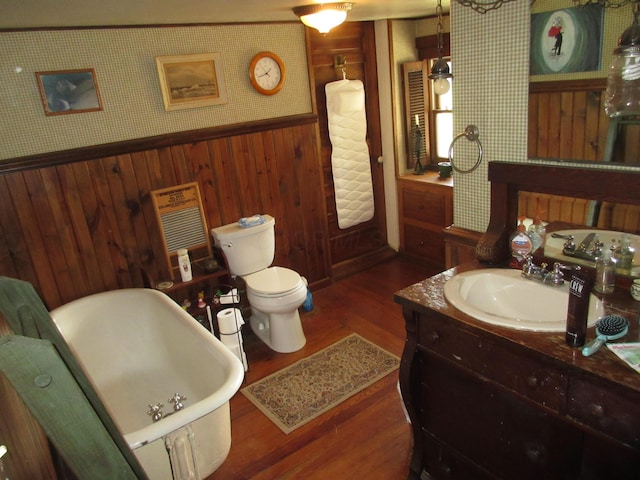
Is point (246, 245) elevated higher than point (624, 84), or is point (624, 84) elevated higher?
point (624, 84)

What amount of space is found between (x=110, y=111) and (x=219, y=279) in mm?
1291

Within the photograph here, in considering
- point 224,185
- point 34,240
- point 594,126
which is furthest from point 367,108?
point 34,240

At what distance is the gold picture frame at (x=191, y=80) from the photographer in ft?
9.82

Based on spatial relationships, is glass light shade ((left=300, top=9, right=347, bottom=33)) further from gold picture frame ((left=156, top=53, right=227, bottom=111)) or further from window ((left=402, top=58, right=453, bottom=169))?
window ((left=402, top=58, right=453, bottom=169))

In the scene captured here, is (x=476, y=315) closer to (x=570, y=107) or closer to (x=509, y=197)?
(x=509, y=197)

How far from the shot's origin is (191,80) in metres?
3.09

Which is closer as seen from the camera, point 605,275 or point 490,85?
point 605,275

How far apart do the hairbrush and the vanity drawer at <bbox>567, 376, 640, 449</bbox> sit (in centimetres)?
9

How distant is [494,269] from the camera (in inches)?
76.1

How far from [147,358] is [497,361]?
6.93 feet

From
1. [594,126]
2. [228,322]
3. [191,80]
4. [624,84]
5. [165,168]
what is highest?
[191,80]

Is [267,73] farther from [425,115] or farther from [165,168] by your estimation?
[425,115]

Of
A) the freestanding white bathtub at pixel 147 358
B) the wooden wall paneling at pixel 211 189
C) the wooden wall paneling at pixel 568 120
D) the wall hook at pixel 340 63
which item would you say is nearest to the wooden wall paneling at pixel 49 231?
the freestanding white bathtub at pixel 147 358

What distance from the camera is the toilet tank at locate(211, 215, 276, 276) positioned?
3186 mm
